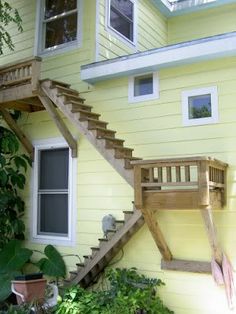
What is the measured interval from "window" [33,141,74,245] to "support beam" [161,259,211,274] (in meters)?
1.59

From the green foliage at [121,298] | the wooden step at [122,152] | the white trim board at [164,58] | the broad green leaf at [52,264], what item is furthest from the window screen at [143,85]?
the broad green leaf at [52,264]

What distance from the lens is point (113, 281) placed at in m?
4.89

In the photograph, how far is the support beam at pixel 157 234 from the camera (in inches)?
169

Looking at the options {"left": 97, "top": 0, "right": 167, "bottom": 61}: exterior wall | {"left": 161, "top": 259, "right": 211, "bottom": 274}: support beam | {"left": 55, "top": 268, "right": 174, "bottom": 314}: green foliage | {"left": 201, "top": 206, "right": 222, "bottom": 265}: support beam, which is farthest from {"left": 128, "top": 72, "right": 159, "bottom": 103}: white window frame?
{"left": 55, "top": 268, "right": 174, "bottom": 314}: green foliage

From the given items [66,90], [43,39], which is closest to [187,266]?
[66,90]

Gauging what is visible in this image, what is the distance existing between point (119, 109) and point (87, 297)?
250cm

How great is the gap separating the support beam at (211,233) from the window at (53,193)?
7.33ft

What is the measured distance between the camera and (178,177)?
13.1 ft

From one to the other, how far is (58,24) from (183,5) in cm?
268

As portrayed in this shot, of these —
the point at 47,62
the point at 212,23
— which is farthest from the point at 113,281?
the point at 212,23

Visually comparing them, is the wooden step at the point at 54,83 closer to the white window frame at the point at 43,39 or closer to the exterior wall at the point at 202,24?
the white window frame at the point at 43,39

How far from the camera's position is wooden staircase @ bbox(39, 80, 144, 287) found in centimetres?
471

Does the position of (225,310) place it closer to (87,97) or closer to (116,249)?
(116,249)

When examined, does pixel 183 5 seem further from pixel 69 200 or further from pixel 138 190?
pixel 138 190
